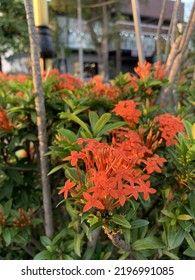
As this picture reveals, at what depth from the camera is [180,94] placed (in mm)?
2945

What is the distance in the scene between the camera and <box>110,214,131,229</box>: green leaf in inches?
44.5

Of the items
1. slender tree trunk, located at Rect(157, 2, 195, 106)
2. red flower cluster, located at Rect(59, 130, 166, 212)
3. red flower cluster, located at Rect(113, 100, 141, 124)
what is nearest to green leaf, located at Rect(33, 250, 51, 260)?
red flower cluster, located at Rect(59, 130, 166, 212)

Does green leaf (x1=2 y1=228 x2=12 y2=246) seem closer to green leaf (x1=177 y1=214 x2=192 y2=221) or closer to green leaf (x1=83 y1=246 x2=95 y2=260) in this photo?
green leaf (x1=83 y1=246 x2=95 y2=260)

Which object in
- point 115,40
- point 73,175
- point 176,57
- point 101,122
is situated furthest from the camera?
point 115,40

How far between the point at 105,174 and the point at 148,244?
58 cm

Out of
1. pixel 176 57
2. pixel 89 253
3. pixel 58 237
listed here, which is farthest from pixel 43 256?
pixel 176 57

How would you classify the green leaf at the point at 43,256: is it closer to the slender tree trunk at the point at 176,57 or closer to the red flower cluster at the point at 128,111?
the red flower cluster at the point at 128,111

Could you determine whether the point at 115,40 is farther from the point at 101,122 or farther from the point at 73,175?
the point at 73,175

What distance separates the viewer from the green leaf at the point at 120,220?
1.13 m

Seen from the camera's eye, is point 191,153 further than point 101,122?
No

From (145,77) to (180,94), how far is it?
1.05 m

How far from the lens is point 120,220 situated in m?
1.14

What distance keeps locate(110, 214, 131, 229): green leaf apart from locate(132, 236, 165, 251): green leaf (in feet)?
1.30
